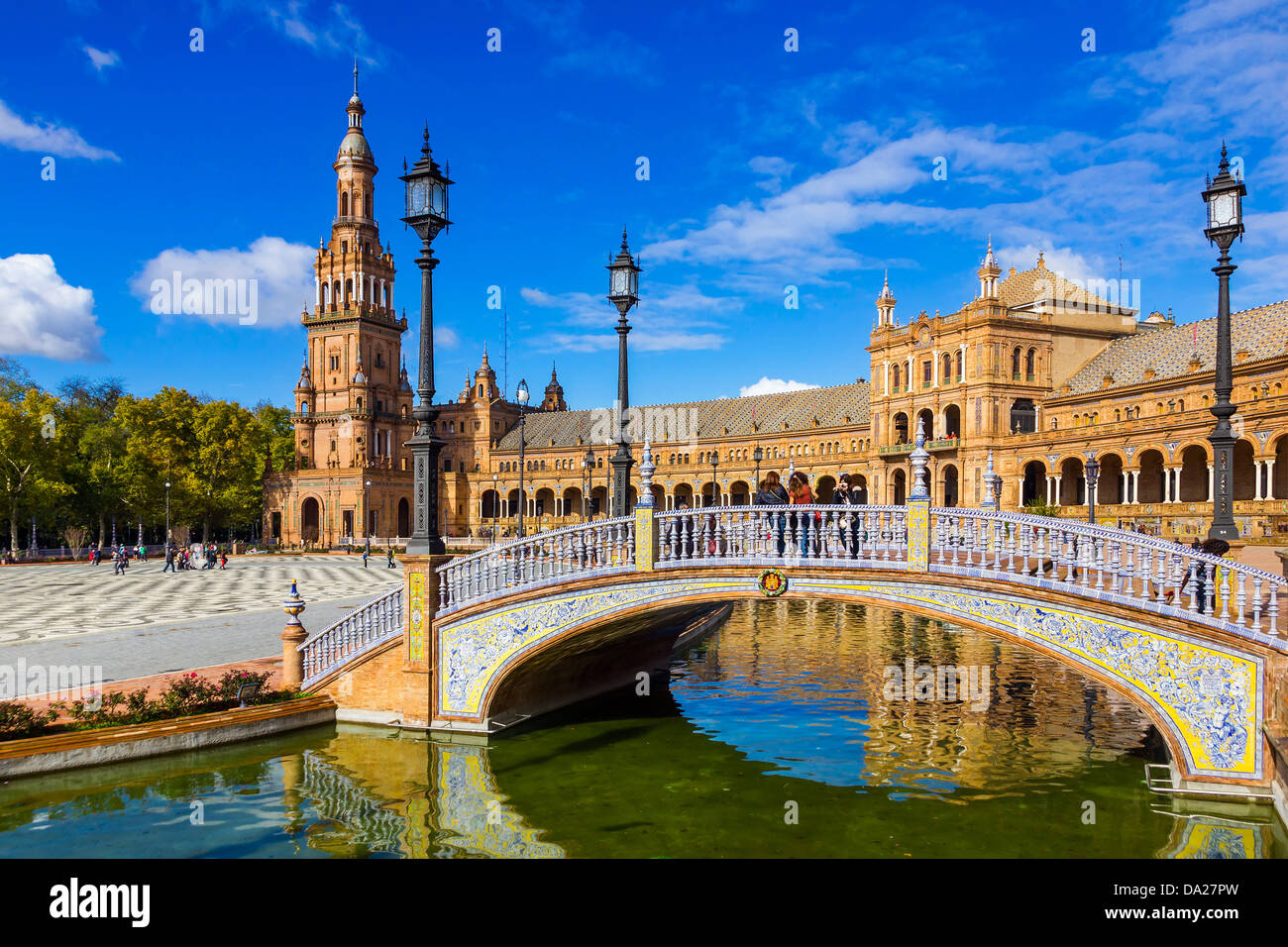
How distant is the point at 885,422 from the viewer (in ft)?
232

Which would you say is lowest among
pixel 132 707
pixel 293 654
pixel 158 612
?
pixel 158 612

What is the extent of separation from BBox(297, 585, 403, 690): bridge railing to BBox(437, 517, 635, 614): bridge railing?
1.12 metres

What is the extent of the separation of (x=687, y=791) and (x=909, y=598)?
4177 mm

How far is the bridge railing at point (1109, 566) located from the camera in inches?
407

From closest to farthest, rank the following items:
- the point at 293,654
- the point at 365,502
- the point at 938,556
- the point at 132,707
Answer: the point at 938,556, the point at 132,707, the point at 293,654, the point at 365,502

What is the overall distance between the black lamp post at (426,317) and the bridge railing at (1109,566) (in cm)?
813

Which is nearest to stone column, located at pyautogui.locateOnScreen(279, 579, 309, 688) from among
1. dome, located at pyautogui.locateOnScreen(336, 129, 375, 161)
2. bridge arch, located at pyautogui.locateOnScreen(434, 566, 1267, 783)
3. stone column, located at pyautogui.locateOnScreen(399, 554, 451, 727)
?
stone column, located at pyautogui.locateOnScreen(399, 554, 451, 727)

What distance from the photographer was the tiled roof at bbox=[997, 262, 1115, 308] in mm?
65812

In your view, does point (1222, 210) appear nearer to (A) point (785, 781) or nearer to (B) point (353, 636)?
(A) point (785, 781)

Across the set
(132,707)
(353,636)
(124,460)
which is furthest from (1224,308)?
(124,460)

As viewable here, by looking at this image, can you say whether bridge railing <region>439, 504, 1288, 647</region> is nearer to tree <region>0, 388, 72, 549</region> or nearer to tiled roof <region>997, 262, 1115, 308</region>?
tree <region>0, 388, 72, 549</region>

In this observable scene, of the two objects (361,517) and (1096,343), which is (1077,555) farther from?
(361,517)

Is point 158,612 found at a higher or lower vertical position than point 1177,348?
lower

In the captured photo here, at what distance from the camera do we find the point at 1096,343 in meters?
64.7
